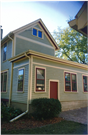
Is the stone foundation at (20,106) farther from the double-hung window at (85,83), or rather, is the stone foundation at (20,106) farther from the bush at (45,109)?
the double-hung window at (85,83)

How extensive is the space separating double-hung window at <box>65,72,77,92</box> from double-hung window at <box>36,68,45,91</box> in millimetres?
2820

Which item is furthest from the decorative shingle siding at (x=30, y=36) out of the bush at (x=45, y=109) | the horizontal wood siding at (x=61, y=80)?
the bush at (x=45, y=109)

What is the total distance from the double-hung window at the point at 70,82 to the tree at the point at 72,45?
1405cm

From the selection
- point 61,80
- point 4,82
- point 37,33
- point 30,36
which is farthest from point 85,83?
point 4,82

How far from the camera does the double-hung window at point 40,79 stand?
903 centimetres

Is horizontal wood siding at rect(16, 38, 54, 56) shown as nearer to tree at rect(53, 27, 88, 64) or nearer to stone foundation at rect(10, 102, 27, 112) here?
stone foundation at rect(10, 102, 27, 112)

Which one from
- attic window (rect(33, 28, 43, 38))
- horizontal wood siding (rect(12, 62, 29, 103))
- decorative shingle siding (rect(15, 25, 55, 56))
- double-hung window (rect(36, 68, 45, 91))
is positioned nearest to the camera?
horizontal wood siding (rect(12, 62, 29, 103))

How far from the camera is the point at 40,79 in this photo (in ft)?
30.3

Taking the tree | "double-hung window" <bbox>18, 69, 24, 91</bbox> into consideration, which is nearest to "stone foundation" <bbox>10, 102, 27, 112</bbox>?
"double-hung window" <bbox>18, 69, 24, 91</bbox>

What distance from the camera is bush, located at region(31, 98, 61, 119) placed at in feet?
24.3

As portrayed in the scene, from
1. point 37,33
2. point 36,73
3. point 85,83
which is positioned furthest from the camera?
point 37,33

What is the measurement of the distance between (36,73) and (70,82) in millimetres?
4092

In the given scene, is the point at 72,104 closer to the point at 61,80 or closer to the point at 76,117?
the point at 61,80

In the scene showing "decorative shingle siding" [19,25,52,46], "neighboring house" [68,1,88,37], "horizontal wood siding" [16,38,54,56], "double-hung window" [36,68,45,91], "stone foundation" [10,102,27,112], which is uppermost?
"decorative shingle siding" [19,25,52,46]
